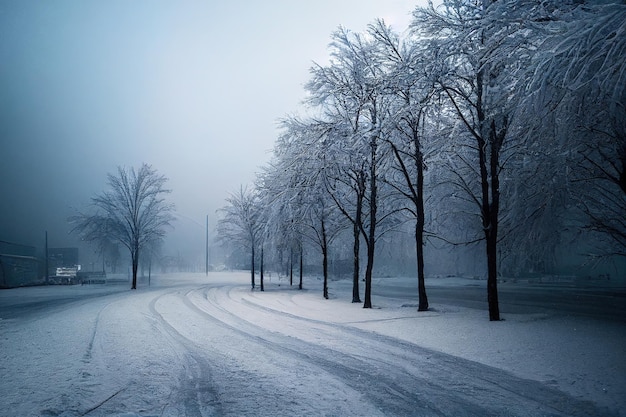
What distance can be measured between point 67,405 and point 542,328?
9.95m

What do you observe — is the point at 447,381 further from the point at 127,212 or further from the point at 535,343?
the point at 127,212

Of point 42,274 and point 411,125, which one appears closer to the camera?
point 411,125

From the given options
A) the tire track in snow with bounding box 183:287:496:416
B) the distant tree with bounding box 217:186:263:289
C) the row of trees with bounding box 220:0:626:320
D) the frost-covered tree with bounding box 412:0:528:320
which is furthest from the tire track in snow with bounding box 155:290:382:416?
the distant tree with bounding box 217:186:263:289

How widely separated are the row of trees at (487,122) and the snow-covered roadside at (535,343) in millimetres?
1515

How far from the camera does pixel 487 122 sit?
10.2 m

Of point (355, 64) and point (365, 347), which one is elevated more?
point (355, 64)

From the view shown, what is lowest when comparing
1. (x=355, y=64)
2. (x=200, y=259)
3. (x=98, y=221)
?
(x=200, y=259)

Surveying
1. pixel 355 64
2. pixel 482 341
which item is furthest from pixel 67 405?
pixel 355 64

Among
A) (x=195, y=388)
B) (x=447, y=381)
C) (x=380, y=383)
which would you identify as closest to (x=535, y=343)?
(x=447, y=381)

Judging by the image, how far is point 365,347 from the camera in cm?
827

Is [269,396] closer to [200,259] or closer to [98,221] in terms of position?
[98,221]

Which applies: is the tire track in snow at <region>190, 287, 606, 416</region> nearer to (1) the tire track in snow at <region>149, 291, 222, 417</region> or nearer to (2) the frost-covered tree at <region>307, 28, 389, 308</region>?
(1) the tire track in snow at <region>149, 291, 222, 417</region>

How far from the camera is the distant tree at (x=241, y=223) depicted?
33.7 metres

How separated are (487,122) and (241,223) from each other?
91.8ft
